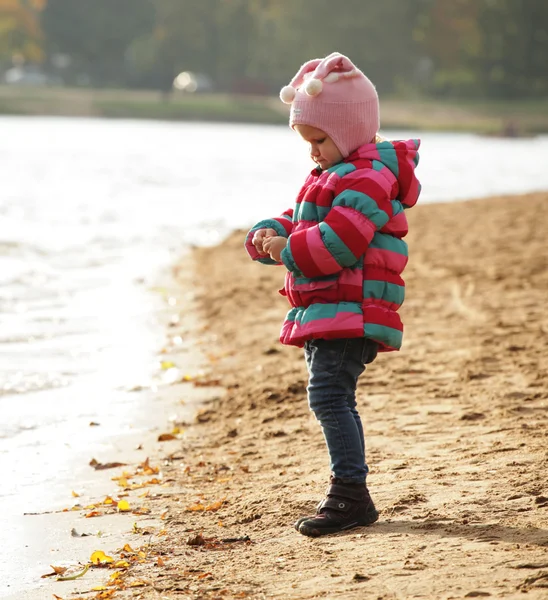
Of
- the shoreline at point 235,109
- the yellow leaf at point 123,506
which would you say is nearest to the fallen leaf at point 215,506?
the yellow leaf at point 123,506

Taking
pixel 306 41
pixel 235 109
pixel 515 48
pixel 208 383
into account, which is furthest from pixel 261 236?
pixel 306 41

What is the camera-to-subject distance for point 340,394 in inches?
146

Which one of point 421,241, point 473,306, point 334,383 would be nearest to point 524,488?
point 334,383

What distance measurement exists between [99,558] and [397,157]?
5.64 ft

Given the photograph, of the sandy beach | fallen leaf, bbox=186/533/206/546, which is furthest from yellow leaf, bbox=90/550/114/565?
fallen leaf, bbox=186/533/206/546

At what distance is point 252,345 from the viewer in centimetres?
778

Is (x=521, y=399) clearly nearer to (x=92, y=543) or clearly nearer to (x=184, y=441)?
(x=184, y=441)

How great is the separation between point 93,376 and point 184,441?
163 centimetres

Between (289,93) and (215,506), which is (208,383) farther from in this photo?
(289,93)

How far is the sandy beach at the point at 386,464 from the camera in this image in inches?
131

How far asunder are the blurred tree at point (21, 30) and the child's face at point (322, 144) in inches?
2725

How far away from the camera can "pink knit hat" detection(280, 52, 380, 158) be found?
362 centimetres

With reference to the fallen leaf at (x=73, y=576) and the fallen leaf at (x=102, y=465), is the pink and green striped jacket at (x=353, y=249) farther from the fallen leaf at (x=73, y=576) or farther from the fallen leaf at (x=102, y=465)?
the fallen leaf at (x=102, y=465)

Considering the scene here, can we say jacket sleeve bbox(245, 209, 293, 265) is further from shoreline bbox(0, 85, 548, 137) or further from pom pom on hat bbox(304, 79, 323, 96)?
shoreline bbox(0, 85, 548, 137)
